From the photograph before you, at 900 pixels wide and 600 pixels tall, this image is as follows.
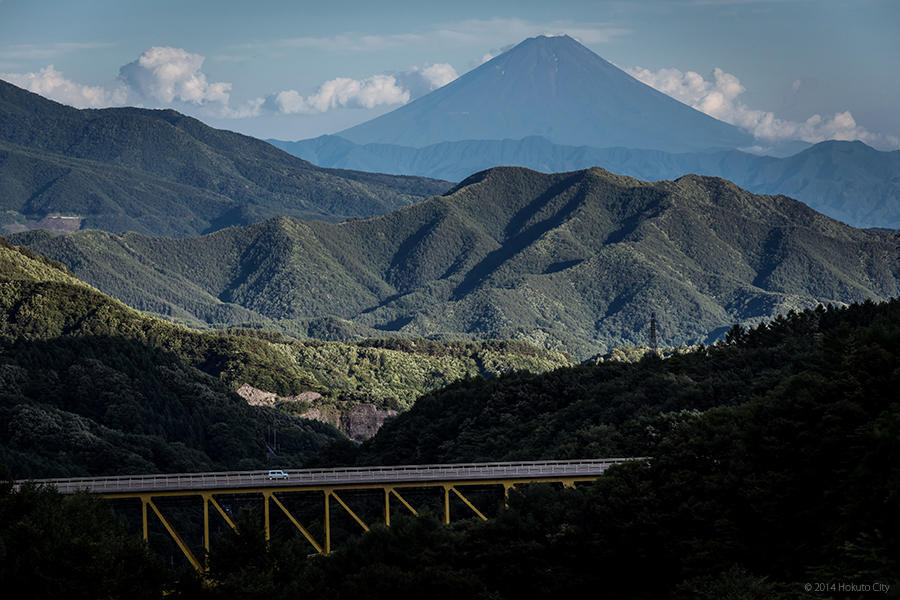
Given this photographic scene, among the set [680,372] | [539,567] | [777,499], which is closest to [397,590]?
[539,567]

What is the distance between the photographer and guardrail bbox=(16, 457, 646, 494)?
307ft

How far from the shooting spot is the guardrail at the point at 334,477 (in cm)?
9362

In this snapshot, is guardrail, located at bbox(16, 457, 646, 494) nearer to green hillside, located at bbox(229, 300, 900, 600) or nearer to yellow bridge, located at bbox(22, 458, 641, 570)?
yellow bridge, located at bbox(22, 458, 641, 570)

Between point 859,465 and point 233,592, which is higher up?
point 859,465

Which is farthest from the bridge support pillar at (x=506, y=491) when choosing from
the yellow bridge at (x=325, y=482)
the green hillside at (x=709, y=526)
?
the green hillside at (x=709, y=526)

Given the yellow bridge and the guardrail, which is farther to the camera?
the guardrail

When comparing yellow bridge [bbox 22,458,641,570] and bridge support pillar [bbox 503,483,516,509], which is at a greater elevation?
yellow bridge [bbox 22,458,641,570]

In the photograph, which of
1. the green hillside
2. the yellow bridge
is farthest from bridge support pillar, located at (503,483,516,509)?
the green hillside

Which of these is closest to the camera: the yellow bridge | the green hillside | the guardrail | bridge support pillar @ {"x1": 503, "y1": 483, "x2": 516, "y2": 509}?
the green hillside

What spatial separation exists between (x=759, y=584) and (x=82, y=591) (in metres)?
36.5

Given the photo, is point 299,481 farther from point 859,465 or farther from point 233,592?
point 859,465

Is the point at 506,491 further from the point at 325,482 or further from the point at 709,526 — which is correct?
the point at 709,526

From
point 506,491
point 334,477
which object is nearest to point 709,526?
point 506,491

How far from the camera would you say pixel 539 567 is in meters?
83.5
